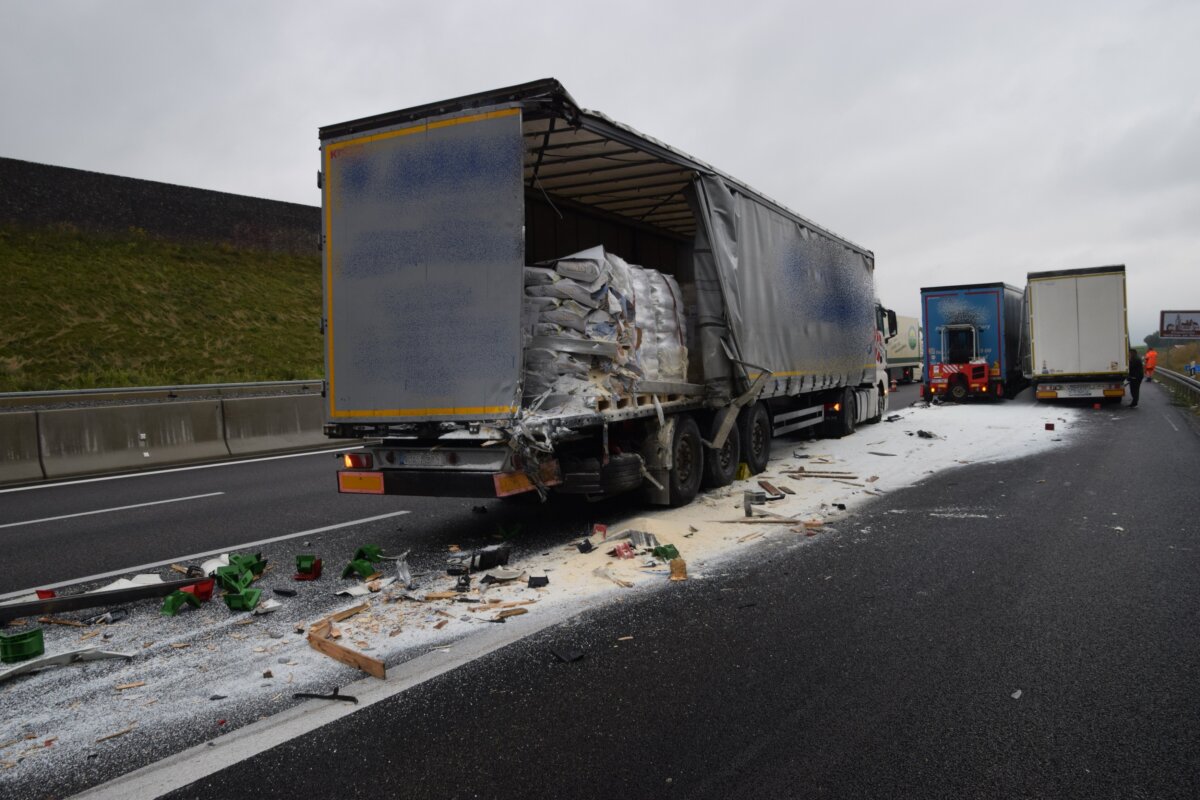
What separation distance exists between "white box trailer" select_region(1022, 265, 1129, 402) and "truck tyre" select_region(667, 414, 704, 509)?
1603cm

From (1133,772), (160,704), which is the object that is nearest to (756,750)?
(1133,772)

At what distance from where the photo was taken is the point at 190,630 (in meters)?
4.80

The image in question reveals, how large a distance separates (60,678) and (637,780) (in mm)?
3163

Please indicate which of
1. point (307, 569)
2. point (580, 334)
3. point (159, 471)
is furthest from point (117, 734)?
point (159, 471)

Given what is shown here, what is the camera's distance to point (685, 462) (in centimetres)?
825

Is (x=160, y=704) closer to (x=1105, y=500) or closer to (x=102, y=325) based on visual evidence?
(x=1105, y=500)

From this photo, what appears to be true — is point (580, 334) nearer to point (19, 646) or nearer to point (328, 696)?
point (328, 696)

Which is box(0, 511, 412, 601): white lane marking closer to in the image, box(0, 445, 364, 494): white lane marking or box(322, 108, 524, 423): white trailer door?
box(322, 108, 524, 423): white trailer door

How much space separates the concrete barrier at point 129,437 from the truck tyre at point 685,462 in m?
9.05

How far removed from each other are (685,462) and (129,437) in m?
9.40

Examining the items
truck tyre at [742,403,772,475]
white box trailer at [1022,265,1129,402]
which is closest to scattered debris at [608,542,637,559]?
truck tyre at [742,403,772,475]

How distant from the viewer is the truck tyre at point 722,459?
29.2ft

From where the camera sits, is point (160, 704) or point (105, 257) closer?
point (160, 704)

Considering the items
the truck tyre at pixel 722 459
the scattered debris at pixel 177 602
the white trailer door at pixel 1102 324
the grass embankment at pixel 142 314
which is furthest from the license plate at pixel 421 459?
the white trailer door at pixel 1102 324
